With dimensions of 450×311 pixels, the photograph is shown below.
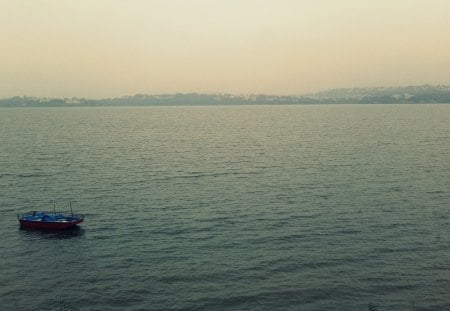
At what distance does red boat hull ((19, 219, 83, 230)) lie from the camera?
72.9 metres

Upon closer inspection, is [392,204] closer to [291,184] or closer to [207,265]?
[291,184]

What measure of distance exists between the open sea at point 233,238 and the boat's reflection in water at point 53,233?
0.39m

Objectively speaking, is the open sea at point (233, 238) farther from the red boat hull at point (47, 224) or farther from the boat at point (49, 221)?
the boat at point (49, 221)

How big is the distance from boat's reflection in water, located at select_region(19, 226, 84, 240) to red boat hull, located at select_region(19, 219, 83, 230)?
1.76 feet

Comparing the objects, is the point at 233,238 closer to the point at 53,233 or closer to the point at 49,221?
the point at 53,233

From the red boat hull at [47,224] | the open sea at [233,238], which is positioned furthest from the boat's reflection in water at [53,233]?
the red boat hull at [47,224]

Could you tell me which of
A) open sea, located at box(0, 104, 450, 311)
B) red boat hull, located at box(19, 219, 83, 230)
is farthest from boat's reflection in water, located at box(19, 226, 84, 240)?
red boat hull, located at box(19, 219, 83, 230)

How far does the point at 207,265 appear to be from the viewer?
5788 cm

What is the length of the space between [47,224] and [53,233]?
1972 millimetres

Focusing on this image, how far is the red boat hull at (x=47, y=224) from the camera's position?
239 ft

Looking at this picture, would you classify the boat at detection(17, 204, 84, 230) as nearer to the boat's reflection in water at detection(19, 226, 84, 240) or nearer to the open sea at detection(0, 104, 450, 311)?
the boat's reflection in water at detection(19, 226, 84, 240)

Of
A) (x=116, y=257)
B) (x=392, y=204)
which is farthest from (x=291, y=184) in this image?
(x=116, y=257)

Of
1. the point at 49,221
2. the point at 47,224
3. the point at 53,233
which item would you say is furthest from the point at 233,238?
the point at 47,224

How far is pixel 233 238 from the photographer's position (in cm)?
6712
